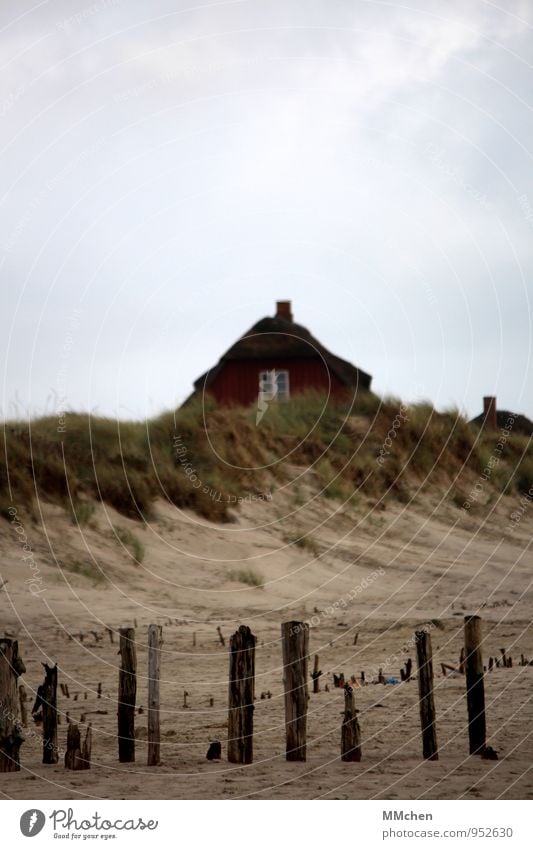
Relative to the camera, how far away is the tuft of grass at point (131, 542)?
20.2 meters

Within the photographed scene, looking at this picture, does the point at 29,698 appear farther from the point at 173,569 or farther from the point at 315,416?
the point at 315,416

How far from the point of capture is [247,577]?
20250mm

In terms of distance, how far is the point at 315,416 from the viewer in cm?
2873

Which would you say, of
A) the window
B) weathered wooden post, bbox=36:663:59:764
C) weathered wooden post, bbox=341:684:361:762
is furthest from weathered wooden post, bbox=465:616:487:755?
the window

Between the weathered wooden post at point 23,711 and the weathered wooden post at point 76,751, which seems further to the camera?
the weathered wooden post at point 23,711

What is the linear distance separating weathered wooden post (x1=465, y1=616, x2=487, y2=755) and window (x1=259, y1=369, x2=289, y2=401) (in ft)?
74.2

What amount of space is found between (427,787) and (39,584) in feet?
30.2

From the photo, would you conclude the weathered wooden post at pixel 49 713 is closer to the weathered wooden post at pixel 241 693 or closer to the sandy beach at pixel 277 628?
the sandy beach at pixel 277 628

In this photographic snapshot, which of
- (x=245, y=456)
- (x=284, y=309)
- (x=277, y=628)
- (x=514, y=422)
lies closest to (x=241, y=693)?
(x=277, y=628)

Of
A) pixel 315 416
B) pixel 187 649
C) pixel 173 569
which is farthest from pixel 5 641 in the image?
pixel 315 416

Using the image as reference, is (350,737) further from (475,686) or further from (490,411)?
(490,411)

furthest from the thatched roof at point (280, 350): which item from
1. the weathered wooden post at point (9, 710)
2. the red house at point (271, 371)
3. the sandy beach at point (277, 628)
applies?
the weathered wooden post at point (9, 710)

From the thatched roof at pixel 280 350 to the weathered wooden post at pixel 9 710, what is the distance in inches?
A: 910

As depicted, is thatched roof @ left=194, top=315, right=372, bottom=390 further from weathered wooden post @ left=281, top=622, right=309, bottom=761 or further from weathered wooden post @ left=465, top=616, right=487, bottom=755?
weathered wooden post @ left=281, top=622, right=309, bottom=761
